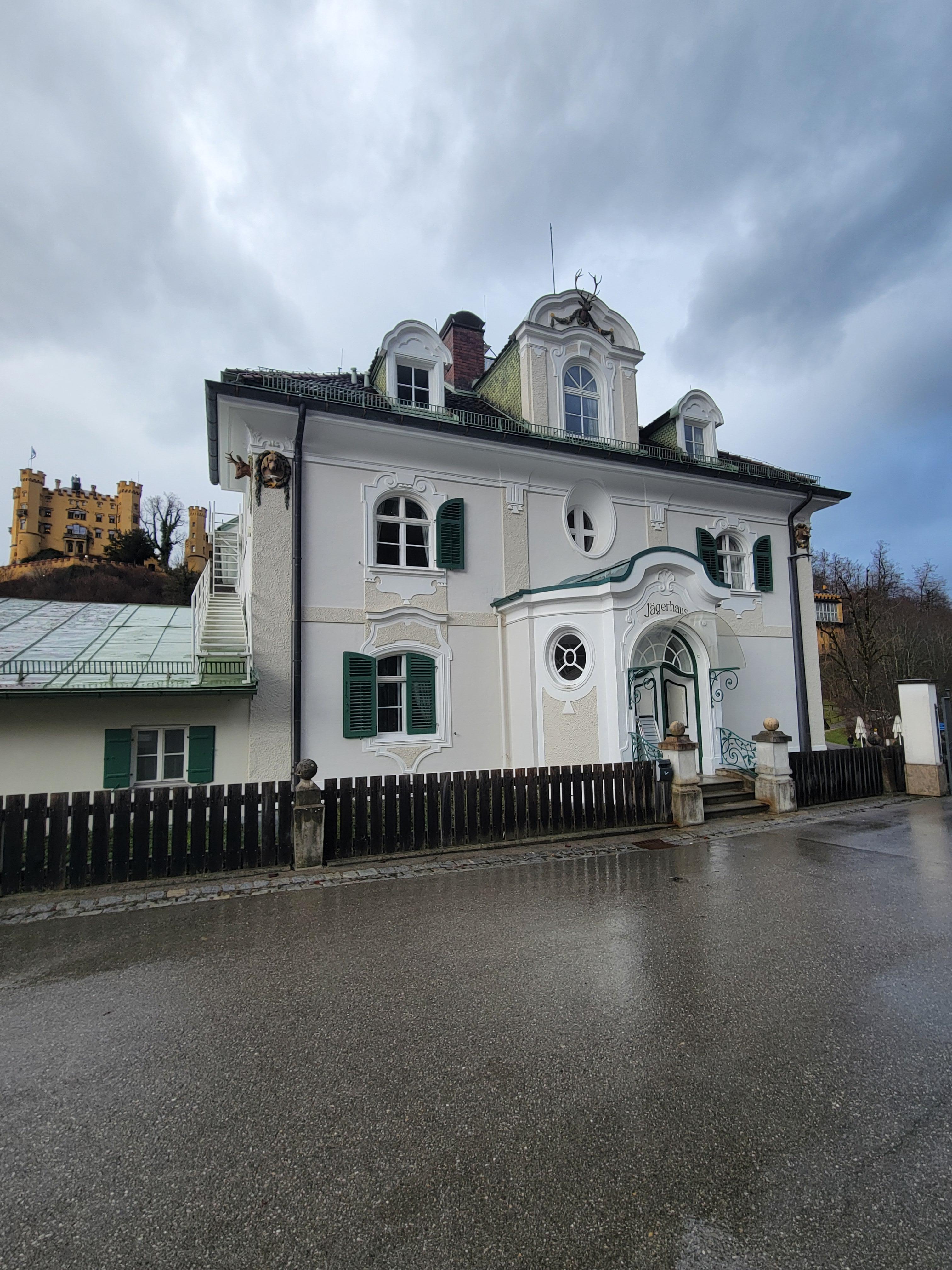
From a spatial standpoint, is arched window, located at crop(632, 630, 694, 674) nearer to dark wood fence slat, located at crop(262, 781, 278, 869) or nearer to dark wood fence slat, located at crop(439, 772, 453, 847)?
dark wood fence slat, located at crop(439, 772, 453, 847)

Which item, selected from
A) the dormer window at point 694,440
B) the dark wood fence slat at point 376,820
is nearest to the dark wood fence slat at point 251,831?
the dark wood fence slat at point 376,820

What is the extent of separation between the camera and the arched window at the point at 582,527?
14016mm

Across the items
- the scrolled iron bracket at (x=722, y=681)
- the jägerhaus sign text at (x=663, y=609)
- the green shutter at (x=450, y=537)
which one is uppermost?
the green shutter at (x=450, y=537)

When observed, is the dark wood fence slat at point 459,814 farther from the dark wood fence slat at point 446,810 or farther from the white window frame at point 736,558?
the white window frame at point 736,558

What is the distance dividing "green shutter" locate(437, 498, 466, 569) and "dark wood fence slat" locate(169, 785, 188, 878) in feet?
21.1

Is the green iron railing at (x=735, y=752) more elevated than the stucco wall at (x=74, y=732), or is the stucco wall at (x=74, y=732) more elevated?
the stucco wall at (x=74, y=732)

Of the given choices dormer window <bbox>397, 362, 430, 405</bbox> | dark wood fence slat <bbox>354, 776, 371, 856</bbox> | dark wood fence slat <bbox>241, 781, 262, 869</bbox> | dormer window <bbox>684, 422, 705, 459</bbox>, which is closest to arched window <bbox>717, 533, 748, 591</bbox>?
dormer window <bbox>684, 422, 705, 459</bbox>

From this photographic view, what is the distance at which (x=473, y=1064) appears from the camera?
341 cm

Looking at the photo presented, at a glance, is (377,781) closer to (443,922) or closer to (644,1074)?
(443,922)

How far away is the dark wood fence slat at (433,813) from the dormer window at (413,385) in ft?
25.7

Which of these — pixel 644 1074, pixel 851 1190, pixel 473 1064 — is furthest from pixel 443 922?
pixel 851 1190

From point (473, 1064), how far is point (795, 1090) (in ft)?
5.21

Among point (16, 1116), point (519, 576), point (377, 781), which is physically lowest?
point (16, 1116)

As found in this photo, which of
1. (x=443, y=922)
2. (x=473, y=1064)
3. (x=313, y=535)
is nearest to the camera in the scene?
(x=473, y=1064)
